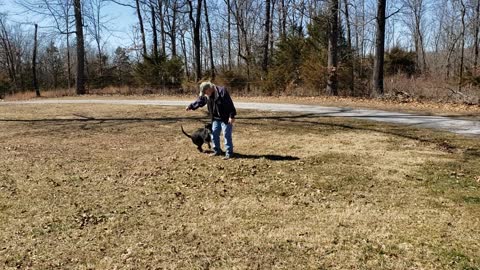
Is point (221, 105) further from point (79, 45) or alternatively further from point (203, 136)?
point (79, 45)

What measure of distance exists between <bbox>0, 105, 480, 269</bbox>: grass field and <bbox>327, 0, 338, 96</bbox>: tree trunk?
10.9 metres

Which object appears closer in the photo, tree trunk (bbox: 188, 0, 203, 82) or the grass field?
the grass field

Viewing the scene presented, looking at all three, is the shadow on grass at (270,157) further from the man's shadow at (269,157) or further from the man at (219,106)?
the man at (219,106)

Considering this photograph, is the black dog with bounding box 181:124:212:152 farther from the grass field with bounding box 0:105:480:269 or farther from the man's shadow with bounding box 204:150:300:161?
the man's shadow with bounding box 204:150:300:161

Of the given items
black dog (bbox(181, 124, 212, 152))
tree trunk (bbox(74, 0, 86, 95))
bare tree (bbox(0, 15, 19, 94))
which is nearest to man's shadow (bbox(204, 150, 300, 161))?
black dog (bbox(181, 124, 212, 152))

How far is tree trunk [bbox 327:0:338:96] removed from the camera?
2008 centimetres

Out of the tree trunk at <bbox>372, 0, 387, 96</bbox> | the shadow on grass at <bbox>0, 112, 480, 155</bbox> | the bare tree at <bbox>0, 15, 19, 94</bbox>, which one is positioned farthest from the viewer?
the bare tree at <bbox>0, 15, 19, 94</bbox>

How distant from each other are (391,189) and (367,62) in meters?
26.0

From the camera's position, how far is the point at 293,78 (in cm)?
2461

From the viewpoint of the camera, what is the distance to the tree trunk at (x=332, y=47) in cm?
2008

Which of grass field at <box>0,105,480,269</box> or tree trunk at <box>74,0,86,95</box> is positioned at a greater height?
tree trunk at <box>74,0,86,95</box>

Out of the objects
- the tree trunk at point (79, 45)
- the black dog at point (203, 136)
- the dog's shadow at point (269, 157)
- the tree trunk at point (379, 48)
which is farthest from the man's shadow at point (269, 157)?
the tree trunk at point (79, 45)

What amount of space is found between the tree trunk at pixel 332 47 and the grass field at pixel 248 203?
35.9ft

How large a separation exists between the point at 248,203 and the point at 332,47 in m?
16.5
